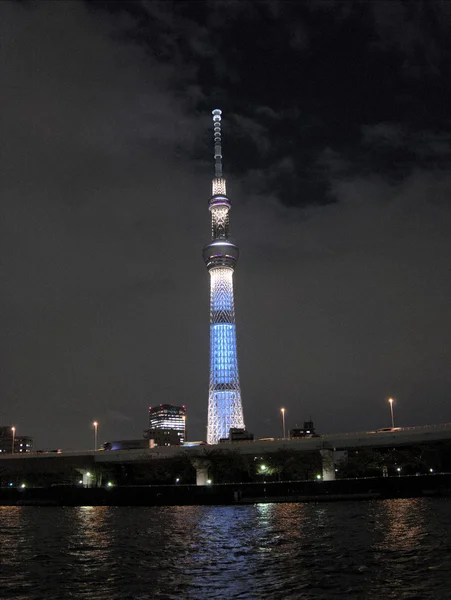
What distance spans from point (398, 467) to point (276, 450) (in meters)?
23.8

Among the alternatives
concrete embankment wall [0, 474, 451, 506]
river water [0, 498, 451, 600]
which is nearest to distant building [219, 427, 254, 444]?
concrete embankment wall [0, 474, 451, 506]

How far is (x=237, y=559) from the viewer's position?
40844 millimetres

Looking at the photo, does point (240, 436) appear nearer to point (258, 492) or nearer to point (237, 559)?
point (258, 492)

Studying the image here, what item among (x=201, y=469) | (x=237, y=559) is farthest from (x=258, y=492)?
(x=237, y=559)

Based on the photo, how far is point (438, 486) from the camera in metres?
102

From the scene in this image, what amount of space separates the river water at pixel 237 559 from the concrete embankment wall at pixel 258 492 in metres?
34.9

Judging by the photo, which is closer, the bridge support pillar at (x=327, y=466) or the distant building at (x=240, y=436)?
the bridge support pillar at (x=327, y=466)

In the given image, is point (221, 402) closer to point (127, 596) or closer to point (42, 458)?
point (42, 458)

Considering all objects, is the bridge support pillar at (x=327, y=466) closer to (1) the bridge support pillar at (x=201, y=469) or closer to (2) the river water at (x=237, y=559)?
(1) the bridge support pillar at (x=201, y=469)

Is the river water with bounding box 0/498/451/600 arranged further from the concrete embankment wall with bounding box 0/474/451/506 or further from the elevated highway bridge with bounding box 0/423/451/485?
the elevated highway bridge with bounding box 0/423/451/485

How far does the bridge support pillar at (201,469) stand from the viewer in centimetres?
13538

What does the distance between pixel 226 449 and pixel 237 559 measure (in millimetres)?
98760

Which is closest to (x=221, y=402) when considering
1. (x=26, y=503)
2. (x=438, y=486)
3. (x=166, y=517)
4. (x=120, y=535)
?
(x=26, y=503)

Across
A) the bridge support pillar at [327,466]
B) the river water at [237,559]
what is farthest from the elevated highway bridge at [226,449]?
the river water at [237,559]
